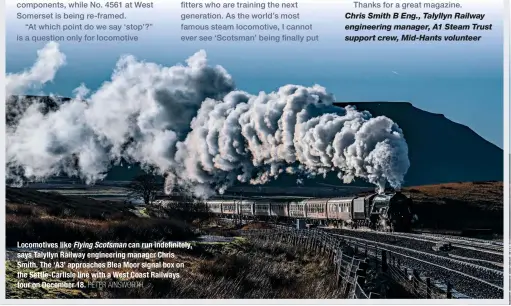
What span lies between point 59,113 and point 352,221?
11.7 metres

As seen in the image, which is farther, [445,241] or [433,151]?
[433,151]

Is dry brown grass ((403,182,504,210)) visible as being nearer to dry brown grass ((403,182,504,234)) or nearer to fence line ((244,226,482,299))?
dry brown grass ((403,182,504,234))

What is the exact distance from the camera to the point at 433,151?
→ 817 inches

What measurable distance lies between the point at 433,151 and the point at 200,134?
6.63 meters

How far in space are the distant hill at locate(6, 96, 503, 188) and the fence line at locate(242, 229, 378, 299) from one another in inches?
133

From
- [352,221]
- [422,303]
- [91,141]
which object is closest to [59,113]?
[91,141]

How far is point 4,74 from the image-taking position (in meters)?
14.2

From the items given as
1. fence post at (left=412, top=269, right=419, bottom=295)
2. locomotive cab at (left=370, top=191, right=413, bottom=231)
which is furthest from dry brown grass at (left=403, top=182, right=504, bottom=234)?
fence post at (left=412, top=269, right=419, bottom=295)

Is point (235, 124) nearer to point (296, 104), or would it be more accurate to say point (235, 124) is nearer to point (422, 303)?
point (296, 104)

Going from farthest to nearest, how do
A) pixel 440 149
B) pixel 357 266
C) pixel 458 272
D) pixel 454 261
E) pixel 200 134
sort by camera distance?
pixel 440 149 → pixel 200 134 → pixel 454 261 → pixel 458 272 → pixel 357 266

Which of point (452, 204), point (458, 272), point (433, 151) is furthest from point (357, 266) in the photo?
point (452, 204)

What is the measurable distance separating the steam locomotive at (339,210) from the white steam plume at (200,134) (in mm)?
1378

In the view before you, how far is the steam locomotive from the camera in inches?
915

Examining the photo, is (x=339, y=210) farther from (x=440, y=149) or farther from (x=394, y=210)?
(x=440, y=149)
